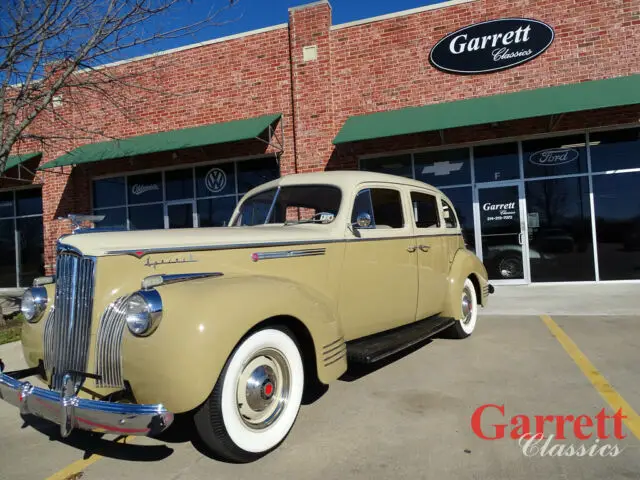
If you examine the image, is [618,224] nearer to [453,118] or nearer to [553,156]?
[553,156]

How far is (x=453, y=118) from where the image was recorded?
9391mm

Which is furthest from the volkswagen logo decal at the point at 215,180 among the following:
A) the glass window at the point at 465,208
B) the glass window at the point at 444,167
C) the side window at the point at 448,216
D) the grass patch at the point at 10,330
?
the side window at the point at 448,216

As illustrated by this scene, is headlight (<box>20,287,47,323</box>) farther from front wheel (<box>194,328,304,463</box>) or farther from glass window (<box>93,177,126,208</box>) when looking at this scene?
glass window (<box>93,177,126,208</box>)

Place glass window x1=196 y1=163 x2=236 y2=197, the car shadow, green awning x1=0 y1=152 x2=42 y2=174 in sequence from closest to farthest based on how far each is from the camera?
the car shadow → glass window x1=196 y1=163 x2=236 y2=197 → green awning x1=0 y1=152 x2=42 y2=174

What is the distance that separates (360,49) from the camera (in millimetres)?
10891

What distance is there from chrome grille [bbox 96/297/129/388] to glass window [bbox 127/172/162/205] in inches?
425

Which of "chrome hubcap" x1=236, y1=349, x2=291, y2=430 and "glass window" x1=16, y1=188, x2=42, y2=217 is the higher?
"glass window" x1=16, y1=188, x2=42, y2=217

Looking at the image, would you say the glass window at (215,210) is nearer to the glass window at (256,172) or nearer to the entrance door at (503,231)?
the glass window at (256,172)

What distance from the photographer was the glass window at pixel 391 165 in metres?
11.0

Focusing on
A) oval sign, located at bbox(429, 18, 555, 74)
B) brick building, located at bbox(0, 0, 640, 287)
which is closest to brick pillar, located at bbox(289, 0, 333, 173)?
brick building, located at bbox(0, 0, 640, 287)

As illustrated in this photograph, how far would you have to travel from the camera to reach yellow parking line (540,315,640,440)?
10.8 feet

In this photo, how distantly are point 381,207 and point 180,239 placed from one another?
2051 mm

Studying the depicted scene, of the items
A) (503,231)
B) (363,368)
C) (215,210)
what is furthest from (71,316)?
(215,210)

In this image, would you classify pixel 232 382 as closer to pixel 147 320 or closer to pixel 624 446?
pixel 147 320
